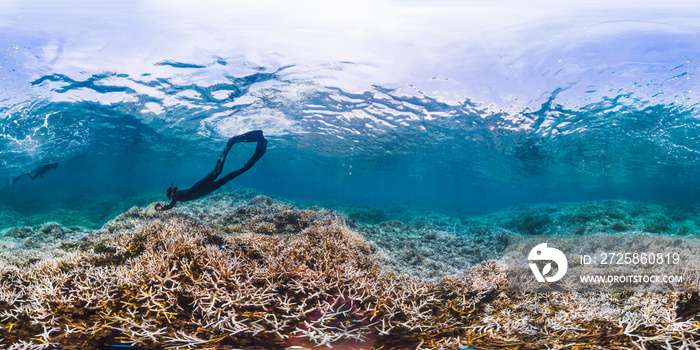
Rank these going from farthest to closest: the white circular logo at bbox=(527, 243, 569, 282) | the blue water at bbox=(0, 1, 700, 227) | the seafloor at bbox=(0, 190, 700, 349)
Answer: the blue water at bbox=(0, 1, 700, 227)
the white circular logo at bbox=(527, 243, 569, 282)
the seafloor at bbox=(0, 190, 700, 349)

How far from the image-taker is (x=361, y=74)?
1123 cm

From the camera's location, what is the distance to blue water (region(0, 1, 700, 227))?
26.3ft

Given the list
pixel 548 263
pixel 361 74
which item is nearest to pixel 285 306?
pixel 548 263

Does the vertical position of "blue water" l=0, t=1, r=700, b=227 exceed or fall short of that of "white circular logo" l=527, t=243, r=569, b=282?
it exceeds it

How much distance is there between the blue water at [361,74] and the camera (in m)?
8.03


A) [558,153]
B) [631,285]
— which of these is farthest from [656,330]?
[558,153]

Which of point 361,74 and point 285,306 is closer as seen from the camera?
point 285,306

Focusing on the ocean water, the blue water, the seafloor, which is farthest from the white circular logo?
the blue water

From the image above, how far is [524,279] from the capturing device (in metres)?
3.31

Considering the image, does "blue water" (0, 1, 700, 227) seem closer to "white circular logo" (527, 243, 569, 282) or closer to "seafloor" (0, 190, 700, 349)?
"white circular logo" (527, 243, 569, 282)

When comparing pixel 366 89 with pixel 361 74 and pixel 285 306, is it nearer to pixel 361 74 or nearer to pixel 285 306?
pixel 361 74

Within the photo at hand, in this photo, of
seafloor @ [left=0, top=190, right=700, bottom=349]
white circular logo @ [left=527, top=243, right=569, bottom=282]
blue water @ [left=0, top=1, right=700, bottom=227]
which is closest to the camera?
seafloor @ [left=0, top=190, right=700, bottom=349]

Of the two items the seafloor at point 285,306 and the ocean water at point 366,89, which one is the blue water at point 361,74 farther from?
the seafloor at point 285,306

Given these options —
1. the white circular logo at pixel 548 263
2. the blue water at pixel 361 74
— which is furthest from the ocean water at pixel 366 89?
the white circular logo at pixel 548 263
